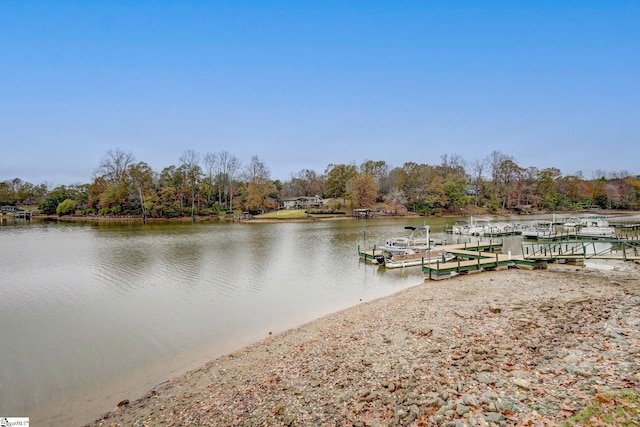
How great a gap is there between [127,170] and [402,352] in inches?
3426

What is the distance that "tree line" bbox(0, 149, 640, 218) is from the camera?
76.2m

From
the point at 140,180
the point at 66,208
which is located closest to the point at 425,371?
the point at 140,180

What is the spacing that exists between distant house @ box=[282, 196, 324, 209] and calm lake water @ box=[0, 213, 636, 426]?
59128mm

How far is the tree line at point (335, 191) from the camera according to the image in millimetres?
76188

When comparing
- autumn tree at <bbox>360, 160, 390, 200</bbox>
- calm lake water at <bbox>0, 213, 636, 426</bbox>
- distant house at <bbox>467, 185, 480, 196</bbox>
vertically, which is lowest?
calm lake water at <bbox>0, 213, 636, 426</bbox>

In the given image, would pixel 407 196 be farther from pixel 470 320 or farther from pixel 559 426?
pixel 559 426

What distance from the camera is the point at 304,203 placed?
90.2 metres

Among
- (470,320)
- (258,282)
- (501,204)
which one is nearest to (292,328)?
(470,320)

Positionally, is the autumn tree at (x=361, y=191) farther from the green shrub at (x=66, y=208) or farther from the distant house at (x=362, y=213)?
the green shrub at (x=66, y=208)

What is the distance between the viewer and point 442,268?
1931 centimetres

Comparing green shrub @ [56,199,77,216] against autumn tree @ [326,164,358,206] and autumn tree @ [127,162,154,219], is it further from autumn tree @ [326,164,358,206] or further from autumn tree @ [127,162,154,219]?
autumn tree @ [326,164,358,206]

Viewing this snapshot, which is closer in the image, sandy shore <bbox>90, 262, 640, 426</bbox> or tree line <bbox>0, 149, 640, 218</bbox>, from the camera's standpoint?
sandy shore <bbox>90, 262, 640, 426</bbox>

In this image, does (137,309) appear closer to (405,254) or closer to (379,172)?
(405,254)

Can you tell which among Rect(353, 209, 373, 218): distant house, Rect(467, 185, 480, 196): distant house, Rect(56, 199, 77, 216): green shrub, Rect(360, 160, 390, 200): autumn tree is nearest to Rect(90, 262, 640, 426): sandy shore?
Rect(353, 209, 373, 218): distant house
